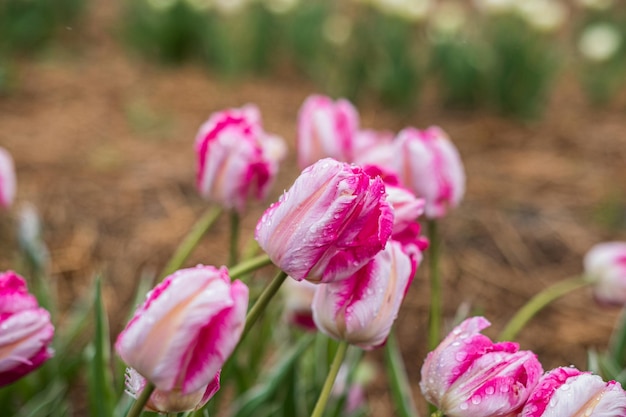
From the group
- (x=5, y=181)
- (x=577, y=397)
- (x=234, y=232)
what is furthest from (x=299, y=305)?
(x=577, y=397)

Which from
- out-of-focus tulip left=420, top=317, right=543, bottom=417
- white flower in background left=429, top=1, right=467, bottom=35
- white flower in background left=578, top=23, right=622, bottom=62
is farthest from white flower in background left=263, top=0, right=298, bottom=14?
out-of-focus tulip left=420, top=317, right=543, bottom=417

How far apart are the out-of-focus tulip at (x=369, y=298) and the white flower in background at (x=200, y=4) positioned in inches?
140

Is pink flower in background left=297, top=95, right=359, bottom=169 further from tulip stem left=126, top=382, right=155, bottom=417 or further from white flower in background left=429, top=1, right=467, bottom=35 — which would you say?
white flower in background left=429, top=1, right=467, bottom=35

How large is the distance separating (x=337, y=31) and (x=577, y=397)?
3252 millimetres

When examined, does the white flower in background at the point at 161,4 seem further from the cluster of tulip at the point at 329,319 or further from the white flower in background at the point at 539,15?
the cluster of tulip at the point at 329,319

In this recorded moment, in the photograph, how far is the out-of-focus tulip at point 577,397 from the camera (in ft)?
1.89

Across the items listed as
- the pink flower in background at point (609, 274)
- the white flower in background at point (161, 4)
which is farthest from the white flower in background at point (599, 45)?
the pink flower in background at point (609, 274)

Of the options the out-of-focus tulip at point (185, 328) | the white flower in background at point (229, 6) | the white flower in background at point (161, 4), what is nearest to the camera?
the out-of-focus tulip at point (185, 328)

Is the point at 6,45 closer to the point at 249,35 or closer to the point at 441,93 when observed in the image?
the point at 249,35

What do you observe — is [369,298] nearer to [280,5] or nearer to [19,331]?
[19,331]

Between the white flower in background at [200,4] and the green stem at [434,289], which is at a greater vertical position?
the green stem at [434,289]

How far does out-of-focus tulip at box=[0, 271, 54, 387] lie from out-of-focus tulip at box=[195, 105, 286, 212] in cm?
32

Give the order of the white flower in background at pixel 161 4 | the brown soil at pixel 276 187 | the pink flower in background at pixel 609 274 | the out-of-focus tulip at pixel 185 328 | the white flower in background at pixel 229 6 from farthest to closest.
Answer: the white flower in background at pixel 161 4 → the white flower in background at pixel 229 6 → the brown soil at pixel 276 187 → the pink flower in background at pixel 609 274 → the out-of-focus tulip at pixel 185 328

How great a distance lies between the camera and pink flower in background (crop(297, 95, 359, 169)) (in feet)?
3.53
